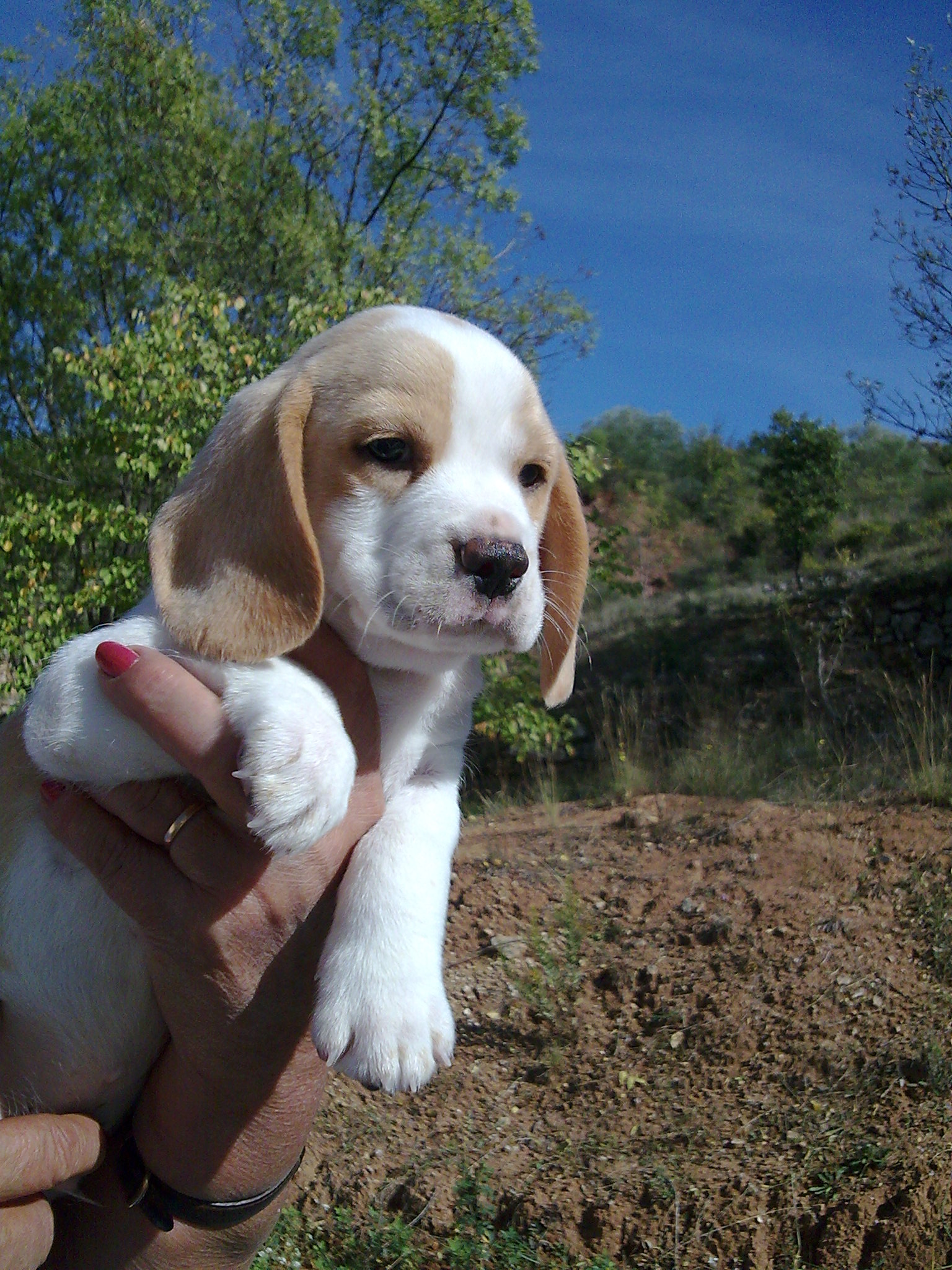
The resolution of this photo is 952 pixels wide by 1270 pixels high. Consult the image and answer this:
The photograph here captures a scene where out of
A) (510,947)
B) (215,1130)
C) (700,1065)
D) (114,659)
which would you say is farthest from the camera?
(510,947)

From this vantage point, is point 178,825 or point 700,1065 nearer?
point 178,825

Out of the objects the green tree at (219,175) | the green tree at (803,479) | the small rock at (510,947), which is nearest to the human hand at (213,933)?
the small rock at (510,947)

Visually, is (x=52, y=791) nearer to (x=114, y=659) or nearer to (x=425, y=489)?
(x=114, y=659)

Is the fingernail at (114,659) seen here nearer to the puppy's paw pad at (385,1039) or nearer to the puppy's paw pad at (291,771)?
the puppy's paw pad at (291,771)

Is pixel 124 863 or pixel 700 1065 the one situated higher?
pixel 124 863

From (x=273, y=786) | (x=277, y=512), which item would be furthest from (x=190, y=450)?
(x=273, y=786)

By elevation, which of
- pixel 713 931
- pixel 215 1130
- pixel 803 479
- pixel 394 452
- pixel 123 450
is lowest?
pixel 803 479

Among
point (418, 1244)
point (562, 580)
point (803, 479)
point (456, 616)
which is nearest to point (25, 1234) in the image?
point (456, 616)
